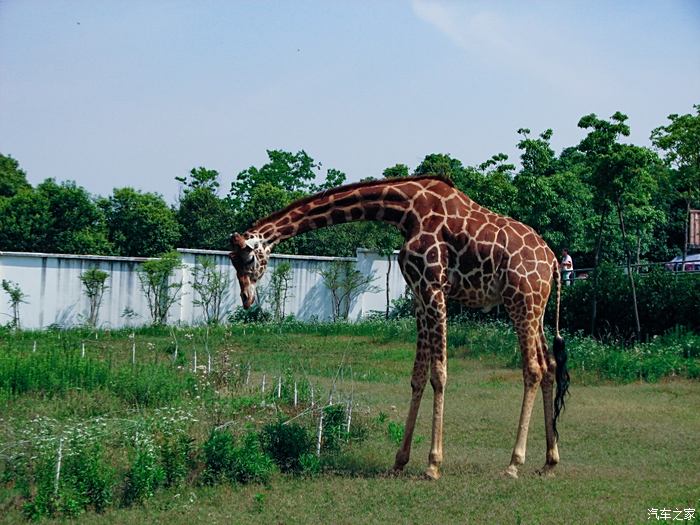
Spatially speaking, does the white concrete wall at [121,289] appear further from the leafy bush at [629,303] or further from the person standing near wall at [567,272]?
the leafy bush at [629,303]

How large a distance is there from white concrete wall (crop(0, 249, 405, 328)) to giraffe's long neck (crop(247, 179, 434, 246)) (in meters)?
16.3

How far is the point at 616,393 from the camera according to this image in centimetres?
1379

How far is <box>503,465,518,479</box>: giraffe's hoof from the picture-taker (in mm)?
8430

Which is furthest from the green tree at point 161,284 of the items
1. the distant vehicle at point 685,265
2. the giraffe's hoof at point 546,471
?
the giraffe's hoof at point 546,471

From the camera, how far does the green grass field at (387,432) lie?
727cm

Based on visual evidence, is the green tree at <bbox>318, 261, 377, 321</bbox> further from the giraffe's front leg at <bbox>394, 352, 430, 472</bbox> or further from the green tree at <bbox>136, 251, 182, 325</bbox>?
the giraffe's front leg at <bbox>394, 352, 430, 472</bbox>

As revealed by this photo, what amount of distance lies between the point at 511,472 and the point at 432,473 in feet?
2.55

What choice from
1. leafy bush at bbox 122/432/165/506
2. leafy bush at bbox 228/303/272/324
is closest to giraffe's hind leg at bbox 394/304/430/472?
leafy bush at bbox 122/432/165/506

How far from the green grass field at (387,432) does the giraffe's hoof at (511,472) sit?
9 cm

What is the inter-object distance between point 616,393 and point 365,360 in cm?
553

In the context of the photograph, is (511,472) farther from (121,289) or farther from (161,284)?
(121,289)

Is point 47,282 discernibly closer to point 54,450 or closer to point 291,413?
point 291,413

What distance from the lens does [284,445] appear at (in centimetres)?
862

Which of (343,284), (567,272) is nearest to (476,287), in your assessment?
(567,272)
